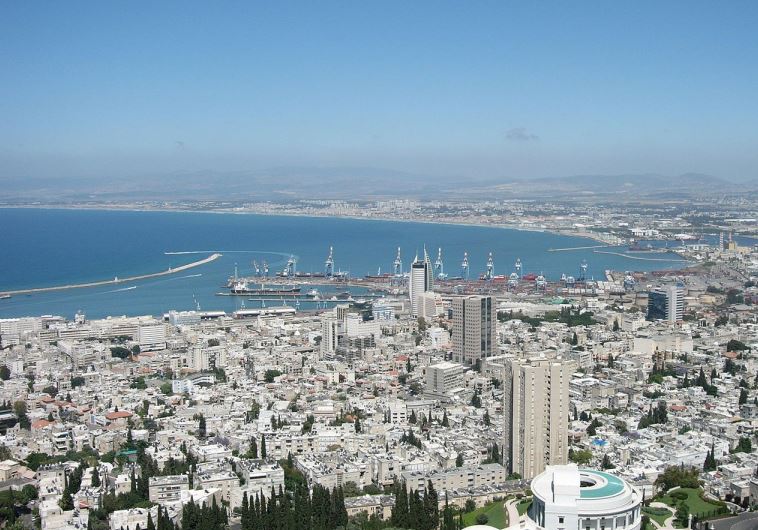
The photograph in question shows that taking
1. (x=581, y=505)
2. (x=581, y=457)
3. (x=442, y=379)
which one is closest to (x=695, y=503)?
(x=581, y=457)

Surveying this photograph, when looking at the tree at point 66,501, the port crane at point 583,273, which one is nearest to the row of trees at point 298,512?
the tree at point 66,501

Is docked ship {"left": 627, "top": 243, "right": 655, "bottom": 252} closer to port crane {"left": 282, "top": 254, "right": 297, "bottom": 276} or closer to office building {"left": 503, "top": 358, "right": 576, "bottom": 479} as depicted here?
port crane {"left": 282, "top": 254, "right": 297, "bottom": 276}

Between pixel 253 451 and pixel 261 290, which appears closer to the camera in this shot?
pixel 253 451

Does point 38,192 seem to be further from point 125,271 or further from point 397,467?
point 397,467

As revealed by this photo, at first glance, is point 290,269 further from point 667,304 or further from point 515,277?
point 667,304

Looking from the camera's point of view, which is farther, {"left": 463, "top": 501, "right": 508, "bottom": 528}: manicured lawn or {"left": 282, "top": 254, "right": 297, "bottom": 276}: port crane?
{"left": 282, "top": 254, "right": 297, "bottom": 276}: port crane

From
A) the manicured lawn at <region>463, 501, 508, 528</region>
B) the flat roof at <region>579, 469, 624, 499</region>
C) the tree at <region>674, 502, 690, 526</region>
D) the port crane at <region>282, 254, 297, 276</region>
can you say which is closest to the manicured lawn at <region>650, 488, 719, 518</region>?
the tree at <region>674, 502, 690, 526</region>

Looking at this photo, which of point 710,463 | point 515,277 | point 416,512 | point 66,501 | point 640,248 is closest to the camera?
point 416,512

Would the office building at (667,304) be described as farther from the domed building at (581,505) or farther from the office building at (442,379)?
the domed building at (581,505)
